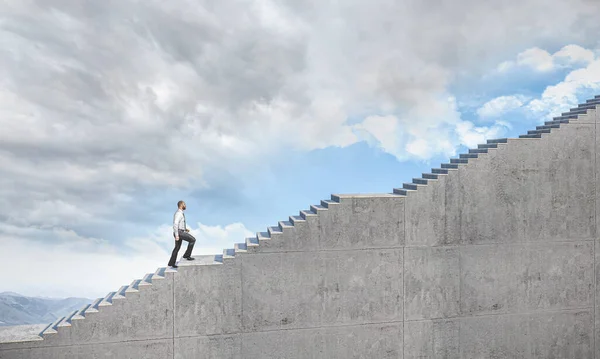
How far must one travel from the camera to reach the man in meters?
12.2

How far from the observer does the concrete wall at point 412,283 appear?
1177cm

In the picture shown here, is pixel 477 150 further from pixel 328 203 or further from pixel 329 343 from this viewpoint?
pixel 329 343

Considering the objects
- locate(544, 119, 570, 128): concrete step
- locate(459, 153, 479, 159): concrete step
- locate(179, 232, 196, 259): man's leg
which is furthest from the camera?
locate(544, 119, 570, 128): concrete step

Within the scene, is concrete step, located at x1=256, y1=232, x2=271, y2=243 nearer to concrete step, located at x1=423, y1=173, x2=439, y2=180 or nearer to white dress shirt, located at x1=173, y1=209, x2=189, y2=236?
white dress shirt, located at x1=173, y1=209, x2=189, y2=236

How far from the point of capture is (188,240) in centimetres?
1234

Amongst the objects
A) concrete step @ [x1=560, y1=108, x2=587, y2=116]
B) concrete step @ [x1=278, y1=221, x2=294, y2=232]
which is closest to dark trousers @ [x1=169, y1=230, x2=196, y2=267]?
concrete step @ [x1=278, y1=221, x2=294, y2=232]

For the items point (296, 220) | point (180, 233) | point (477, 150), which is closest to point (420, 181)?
point (477, 150)

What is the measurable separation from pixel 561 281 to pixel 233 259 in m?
8.79

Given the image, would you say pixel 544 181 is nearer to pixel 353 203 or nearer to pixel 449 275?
pixel 449 275

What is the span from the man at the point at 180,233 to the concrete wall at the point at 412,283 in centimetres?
59

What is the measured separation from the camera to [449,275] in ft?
41.8

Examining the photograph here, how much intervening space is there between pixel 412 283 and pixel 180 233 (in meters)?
5.90

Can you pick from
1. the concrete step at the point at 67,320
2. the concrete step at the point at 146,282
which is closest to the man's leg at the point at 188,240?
the concrete step at the point at 146,282

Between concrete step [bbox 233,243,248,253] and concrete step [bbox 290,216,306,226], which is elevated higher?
concrete step [bbox 290,216,306,226]
